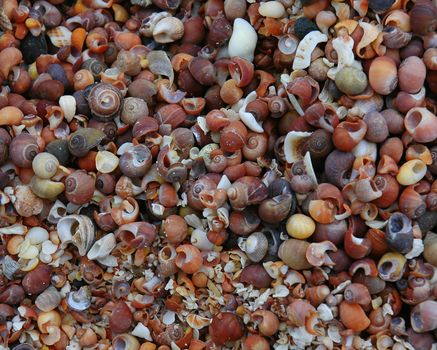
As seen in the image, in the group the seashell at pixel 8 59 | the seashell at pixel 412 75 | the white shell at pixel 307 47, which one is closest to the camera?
the seashell at pixel 412 75

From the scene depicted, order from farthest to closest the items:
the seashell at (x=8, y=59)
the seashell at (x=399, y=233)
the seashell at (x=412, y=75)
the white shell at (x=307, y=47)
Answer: the seashell at (x=8, y=59) → the white shell at (x=307, y=47) → the seashell at (x=412, y=75) → the seashell at (x=399, y=233)

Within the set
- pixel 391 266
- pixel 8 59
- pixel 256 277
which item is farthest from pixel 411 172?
pixel 8 59

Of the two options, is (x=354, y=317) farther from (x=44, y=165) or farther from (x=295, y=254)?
(x=44, y=165)

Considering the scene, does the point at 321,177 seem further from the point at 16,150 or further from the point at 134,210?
the point at 16,150

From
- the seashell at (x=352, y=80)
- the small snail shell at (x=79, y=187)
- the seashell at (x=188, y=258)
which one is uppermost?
the seashell at (x=352, y=80)

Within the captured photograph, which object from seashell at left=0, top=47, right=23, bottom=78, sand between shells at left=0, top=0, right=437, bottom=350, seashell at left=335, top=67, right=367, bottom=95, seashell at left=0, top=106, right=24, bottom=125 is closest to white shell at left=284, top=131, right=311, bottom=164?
sand between shells at left=0, top=0, right=437, bottom=350

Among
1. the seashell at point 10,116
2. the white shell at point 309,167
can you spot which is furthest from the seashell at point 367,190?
the seashell at point 10,116

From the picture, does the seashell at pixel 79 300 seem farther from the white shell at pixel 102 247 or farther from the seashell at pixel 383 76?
the seashell at pixel 383 76
